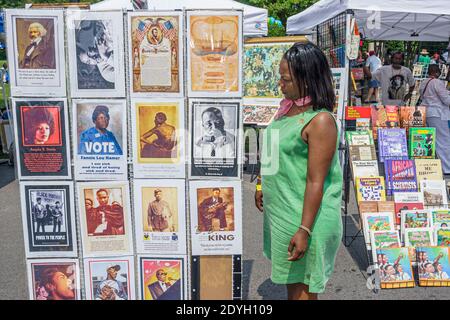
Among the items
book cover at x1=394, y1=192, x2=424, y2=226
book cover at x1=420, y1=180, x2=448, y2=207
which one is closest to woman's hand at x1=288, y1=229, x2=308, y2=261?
book cover at x1=394, y1=192, x2=424, y2=226

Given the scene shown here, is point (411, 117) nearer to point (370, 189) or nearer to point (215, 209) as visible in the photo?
point (370, 189)

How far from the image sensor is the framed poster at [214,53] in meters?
2.50

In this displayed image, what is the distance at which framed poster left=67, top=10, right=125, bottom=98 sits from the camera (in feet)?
8.20

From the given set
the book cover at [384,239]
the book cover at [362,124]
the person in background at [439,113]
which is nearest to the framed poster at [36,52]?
the book cover at [384,239]

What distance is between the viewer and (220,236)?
2717mm

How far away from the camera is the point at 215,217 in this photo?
2693 mm

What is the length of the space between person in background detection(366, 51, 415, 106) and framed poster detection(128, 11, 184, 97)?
662cm

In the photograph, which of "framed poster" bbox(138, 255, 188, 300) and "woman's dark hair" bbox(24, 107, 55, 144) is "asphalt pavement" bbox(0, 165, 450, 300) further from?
"woman's dark hair" bbox(24, 107, 55, 144)

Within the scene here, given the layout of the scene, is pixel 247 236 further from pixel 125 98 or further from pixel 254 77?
pixel 254 77

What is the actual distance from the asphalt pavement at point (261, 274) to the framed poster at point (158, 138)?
139 cm

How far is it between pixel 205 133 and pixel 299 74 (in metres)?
0.65

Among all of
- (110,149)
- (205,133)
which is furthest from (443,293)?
(110,149)

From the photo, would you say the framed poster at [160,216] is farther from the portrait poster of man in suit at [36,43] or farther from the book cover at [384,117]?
the book cover at [384,117]

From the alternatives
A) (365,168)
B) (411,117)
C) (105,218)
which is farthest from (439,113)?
(105,218)
